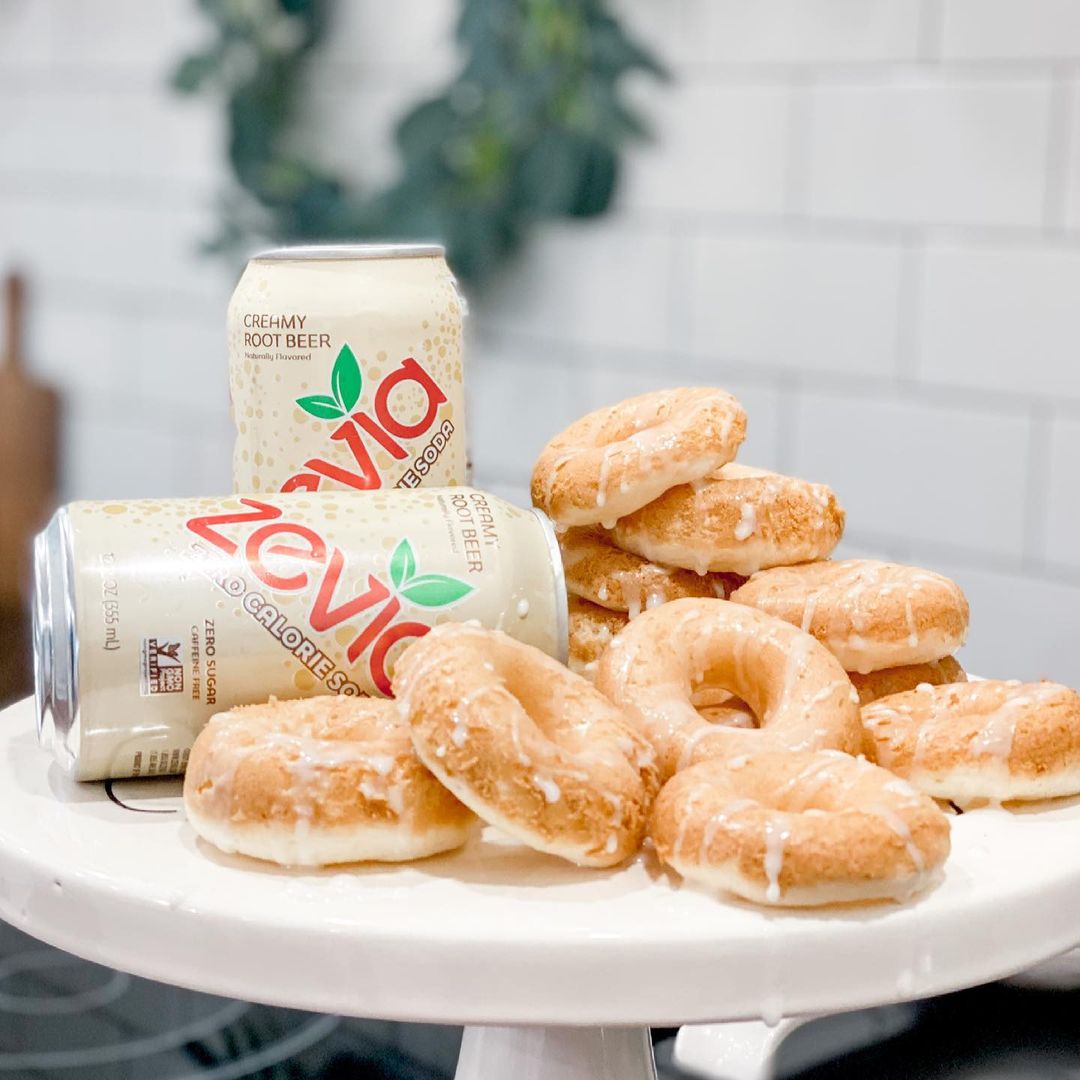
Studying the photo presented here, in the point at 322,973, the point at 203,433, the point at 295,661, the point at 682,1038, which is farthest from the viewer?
the point at 203,433

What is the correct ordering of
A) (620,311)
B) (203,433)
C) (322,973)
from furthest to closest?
(203,433) < (620,311) < (322,973)

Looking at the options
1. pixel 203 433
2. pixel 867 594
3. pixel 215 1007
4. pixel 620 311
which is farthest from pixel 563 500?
pixel 203 433

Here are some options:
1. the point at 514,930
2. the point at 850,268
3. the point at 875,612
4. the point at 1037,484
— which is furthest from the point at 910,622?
the point at 850,268

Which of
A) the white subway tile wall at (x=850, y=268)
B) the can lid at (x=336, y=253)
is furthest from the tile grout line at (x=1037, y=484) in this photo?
the can lid at (x=336, y=253)

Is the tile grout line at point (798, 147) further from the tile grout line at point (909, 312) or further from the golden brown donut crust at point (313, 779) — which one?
the golden brown donut crust at point (313, 779)

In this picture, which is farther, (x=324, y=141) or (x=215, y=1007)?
(x=324, y=141)

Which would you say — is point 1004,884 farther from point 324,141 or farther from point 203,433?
point 203,433

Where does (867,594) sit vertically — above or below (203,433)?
above

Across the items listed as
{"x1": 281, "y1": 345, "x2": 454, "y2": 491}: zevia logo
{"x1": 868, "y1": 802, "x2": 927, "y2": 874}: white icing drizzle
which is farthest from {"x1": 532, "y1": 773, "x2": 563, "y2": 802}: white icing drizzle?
{"x1": 281, "y1": 345, "x2": 454, "y2": 491}: zevia logo

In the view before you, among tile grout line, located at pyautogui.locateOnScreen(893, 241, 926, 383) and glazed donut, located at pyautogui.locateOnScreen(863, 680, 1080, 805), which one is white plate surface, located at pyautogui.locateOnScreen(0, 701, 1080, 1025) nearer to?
glazed donut, located at pyautogui.locateOnScreen(863, 680, 1080, 805)
